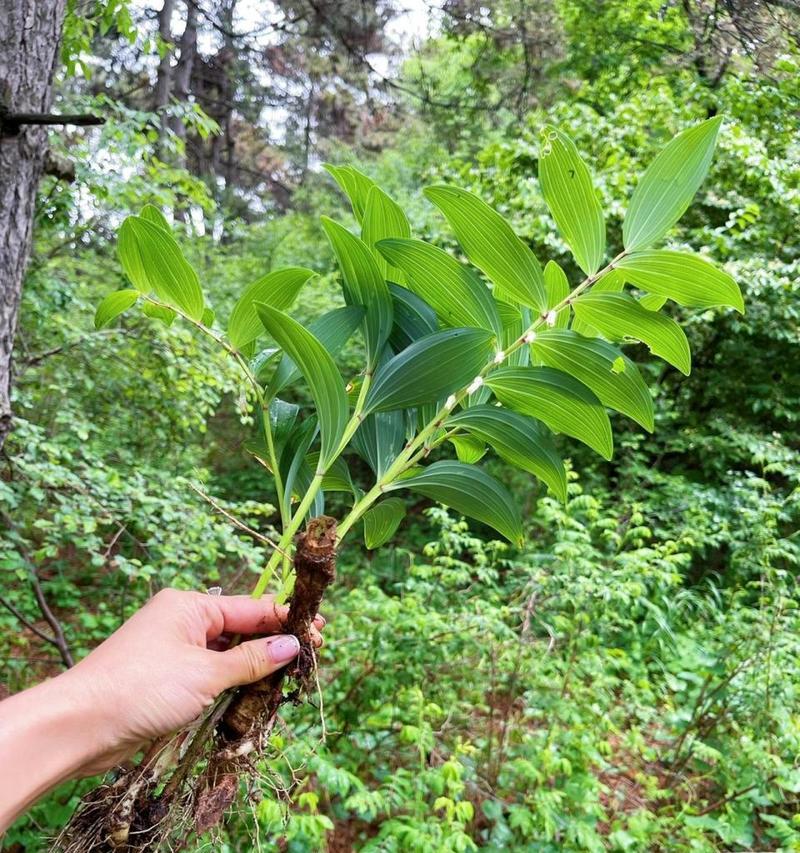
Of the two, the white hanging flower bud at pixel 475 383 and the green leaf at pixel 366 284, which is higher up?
the green leaf at pixel 366 284

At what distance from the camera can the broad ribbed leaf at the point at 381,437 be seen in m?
0.84

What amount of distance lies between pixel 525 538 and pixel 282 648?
0.68m

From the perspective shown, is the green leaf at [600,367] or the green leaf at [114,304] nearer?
the green leaf at [600,367]

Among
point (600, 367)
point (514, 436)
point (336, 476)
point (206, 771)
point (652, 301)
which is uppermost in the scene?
point (652, 301)

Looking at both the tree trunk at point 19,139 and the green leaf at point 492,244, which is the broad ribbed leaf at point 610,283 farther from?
the tree trunk at point 19,139

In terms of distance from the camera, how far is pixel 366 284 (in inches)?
29.7

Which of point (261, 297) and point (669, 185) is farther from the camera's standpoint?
point (261, 297)

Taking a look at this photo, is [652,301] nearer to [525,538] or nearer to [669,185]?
[669,185]

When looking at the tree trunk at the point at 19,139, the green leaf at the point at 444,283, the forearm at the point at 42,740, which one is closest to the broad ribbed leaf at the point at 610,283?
the green leaf at the point at 444,283

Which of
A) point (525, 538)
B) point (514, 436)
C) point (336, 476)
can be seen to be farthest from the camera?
point (525, 538)

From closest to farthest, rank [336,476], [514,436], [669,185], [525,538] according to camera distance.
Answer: [669,185] → [514,436] → [336,476] → [525,538]

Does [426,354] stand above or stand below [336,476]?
above

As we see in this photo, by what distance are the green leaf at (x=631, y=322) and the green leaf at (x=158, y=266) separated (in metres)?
0.50

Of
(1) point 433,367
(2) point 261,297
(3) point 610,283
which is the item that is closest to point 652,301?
(3) point 610,283
